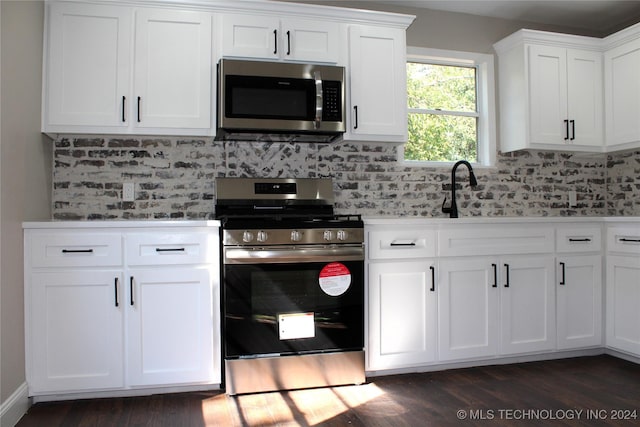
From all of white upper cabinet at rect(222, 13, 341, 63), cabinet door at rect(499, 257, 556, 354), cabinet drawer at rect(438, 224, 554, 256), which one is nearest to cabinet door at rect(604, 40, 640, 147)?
cabinet drawer at rect(438, 224, 554, 256)

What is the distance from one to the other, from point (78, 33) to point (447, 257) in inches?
95.7

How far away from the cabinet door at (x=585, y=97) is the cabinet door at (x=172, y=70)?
2543mm

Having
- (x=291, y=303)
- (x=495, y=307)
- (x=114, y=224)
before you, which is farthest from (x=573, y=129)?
(x=114, y=224)

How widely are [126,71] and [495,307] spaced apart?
8.34 ft

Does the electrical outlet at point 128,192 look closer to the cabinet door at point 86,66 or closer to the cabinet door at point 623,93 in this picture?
the cabinet door at point 86,66

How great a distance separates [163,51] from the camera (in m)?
2.83

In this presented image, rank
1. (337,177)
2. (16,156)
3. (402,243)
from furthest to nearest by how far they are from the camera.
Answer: (337,177) < (402,243) < (16,156)

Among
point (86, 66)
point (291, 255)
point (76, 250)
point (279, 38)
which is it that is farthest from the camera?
point (279, 38)

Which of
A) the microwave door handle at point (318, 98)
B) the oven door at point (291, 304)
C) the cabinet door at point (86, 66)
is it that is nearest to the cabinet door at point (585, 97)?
the microwave door handle at point (318, 98)

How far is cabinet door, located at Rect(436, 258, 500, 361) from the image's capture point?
2.93 meters

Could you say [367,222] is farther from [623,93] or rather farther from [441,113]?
[623,93]

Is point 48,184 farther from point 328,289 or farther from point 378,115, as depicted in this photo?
point 378,115

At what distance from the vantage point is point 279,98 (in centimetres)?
290

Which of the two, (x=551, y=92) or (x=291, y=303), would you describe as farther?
(x=551, y=92)
